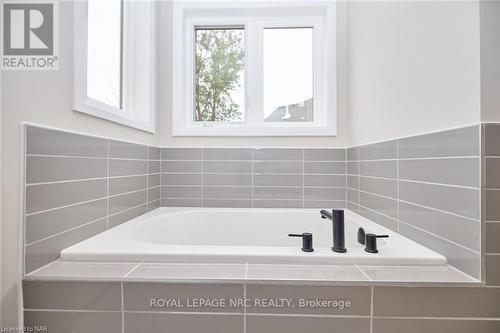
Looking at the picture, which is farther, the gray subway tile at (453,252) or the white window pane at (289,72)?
the white window pane at (289,72)

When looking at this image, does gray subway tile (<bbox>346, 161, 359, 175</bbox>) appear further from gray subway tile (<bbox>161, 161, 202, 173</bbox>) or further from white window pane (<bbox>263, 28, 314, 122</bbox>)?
gray subway tile (<bbox>161, 161, 202, 173</bbox>)

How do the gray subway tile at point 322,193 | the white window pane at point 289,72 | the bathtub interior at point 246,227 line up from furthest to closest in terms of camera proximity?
the white window pane at point 289,72, the gray subway tile at point 322,193, the bathtub interior at point 246,227

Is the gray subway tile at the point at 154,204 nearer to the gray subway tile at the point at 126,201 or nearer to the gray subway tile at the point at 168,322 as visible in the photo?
the gray subway tile at the point at 126,201

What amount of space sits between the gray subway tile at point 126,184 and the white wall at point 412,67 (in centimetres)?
148

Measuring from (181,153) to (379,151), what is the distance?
137 centimetres

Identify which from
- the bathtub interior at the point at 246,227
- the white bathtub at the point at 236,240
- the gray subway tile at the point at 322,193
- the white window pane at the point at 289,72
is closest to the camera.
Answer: the white bathtub at the point at 236,240

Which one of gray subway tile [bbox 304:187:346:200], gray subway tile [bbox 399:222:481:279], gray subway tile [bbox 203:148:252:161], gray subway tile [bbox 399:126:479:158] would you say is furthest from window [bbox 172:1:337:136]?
gray subway tile [bbox 399:222:481:279]

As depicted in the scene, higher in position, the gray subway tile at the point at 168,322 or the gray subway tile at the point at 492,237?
the gray subway tile at the point at 492,237

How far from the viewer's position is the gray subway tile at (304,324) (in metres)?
0.76

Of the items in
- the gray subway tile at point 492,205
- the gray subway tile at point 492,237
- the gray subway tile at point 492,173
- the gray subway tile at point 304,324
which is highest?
the gray subway tile at point 492,173

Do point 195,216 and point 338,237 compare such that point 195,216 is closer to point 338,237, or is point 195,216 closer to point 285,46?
point 338,237

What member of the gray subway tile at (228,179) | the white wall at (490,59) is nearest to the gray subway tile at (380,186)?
the white wall at (490,59)

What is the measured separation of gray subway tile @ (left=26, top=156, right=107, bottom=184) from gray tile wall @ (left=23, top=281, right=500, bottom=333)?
34cm

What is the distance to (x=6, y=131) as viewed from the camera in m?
0.74
